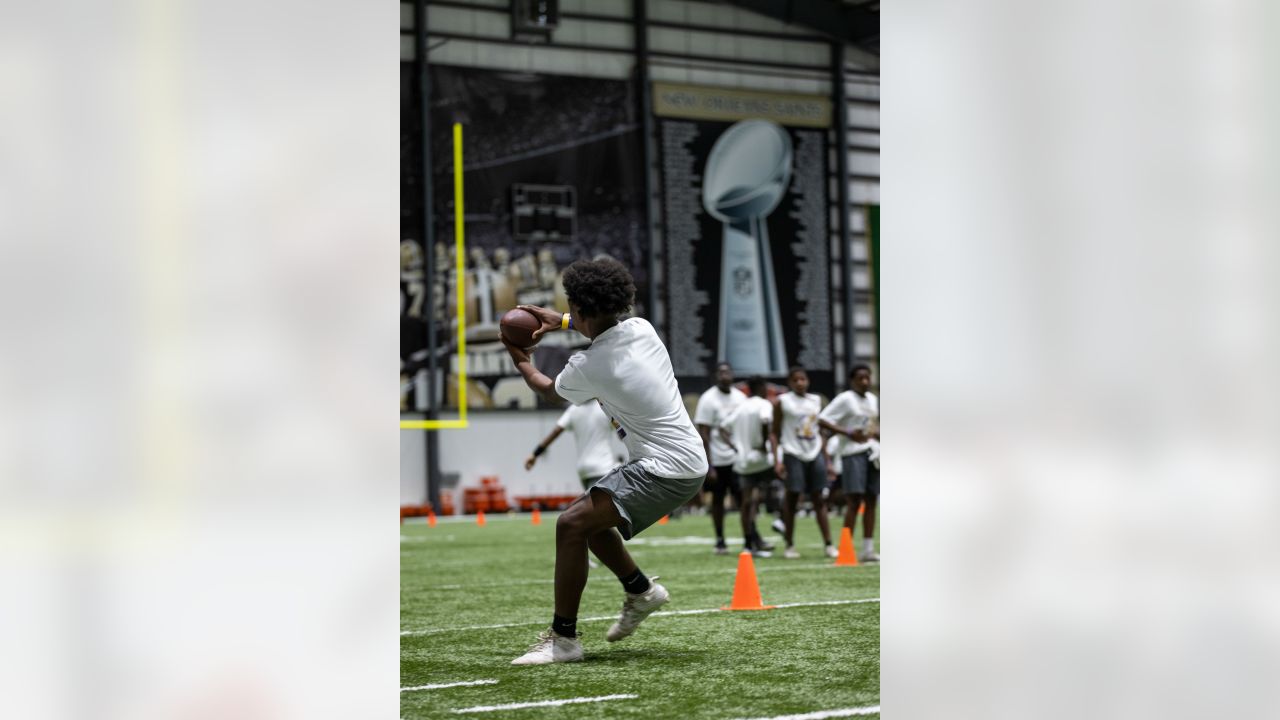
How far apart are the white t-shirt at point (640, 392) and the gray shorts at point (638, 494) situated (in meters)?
0.04

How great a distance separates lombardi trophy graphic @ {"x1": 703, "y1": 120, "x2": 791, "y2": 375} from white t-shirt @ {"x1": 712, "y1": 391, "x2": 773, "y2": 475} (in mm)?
12779

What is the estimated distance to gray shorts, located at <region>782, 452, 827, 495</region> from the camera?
1339 centimetres

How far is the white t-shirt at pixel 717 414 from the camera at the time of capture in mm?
13883

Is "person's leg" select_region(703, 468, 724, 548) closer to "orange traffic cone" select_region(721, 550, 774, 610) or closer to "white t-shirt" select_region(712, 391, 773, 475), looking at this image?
"white t-shirt" select_region(712, 391, 773, 475)

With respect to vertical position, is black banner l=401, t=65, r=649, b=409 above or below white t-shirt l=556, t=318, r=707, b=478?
above

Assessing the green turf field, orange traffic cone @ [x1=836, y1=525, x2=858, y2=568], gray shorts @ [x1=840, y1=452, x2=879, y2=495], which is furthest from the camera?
gray shorts @ [x1=840, y1=452, x2=879, y2=495]

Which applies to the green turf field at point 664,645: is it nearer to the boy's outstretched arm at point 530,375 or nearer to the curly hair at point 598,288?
the boy's outstretched arm at point 530,375

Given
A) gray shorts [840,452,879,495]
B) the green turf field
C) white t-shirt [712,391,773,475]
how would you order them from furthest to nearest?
1. white t-shirt [712,391,773,475]
2. gray shorts [840,452,879,495]
3. the green turf field

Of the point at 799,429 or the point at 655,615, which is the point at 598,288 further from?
the point at 799,429
